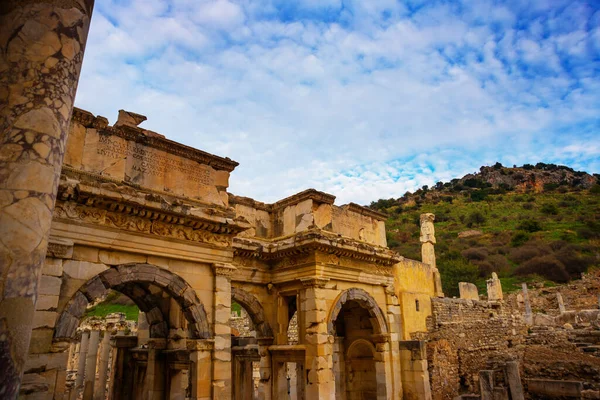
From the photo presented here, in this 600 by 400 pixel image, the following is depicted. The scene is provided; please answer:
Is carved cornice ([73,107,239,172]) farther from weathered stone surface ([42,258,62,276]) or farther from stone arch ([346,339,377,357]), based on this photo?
A: stone arch ([346,339,377,357])

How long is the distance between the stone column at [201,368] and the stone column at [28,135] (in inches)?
225

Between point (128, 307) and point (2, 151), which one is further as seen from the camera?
point (128, 307)

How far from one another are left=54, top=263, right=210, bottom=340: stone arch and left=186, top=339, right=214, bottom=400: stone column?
149 mm

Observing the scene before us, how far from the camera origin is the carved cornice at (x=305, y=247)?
10297 mm

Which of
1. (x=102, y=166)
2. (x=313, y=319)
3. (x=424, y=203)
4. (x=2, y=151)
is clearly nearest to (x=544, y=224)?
(x=424, y=203)

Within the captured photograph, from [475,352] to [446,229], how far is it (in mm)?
42293

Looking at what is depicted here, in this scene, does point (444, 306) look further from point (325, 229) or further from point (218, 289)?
point (218, 289)

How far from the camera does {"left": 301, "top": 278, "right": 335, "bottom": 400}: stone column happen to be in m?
9.59

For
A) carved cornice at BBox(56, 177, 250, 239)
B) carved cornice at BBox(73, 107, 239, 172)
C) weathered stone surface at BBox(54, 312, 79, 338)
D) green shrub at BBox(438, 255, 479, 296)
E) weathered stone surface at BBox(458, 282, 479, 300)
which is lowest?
weathered stone surface at BBox(54, 312, 79, 338)

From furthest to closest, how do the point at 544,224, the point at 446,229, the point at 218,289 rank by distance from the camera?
the point at 446,229
the point at 544,224
the point at 218,289

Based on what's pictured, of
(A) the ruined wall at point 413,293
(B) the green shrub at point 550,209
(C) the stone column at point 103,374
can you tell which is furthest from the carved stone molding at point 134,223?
→ (B) the green shrub at point 550,209

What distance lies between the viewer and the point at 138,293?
874 centimetres

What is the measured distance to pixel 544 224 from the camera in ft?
165

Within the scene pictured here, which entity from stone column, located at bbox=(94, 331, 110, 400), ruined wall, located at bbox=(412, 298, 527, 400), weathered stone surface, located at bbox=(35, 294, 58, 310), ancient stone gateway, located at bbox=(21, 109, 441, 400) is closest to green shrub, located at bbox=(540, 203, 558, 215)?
ruined wall, located at bbox=(412, 298, 527, 400)
